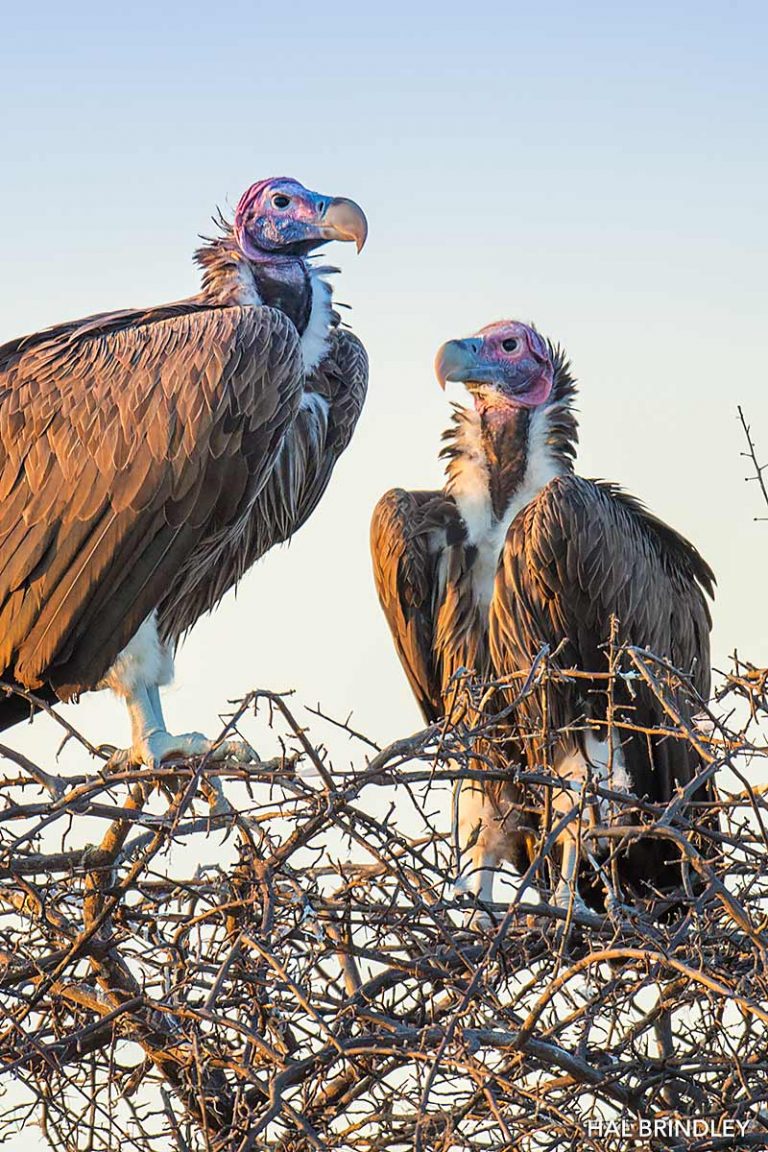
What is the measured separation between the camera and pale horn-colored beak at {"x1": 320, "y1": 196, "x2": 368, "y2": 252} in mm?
6715

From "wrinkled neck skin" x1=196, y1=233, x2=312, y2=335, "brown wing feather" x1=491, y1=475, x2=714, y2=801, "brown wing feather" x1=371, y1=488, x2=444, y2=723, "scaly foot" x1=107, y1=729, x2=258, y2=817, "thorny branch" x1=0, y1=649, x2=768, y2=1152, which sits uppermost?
"wrinkled neck skin" x1=196, y1=233, x2=312, y2=335

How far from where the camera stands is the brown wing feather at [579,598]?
6.85 m

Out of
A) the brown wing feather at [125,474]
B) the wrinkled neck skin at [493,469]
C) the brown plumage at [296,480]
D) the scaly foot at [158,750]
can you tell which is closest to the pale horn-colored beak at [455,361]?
the wrinkled neck skin at [493,469]

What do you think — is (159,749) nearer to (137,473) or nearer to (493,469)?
(137,473)

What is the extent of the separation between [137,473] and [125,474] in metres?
0.04

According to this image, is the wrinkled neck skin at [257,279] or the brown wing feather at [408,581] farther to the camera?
the brown wing feather at [408,581]

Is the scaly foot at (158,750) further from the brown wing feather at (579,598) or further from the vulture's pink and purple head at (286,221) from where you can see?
the vulture's pink and purple head at (286,221)

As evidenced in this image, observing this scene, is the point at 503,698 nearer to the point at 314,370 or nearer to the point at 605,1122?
the point at 314,370

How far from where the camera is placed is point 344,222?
6.79m

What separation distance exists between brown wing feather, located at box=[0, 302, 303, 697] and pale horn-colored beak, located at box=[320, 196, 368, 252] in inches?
25.1

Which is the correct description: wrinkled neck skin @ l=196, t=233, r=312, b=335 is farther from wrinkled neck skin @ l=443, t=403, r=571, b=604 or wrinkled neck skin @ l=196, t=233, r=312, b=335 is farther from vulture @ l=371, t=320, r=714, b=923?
wrinkled neck skin @ l=443, t=403, r=571, b=604

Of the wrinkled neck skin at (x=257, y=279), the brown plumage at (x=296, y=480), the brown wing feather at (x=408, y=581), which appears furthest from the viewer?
the brown wing feather at (x=408, y=581)

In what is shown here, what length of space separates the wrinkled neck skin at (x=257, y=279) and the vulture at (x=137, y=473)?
8 cm

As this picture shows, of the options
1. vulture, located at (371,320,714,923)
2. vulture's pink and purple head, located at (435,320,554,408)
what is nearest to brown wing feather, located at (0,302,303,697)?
vulture, located at (371,320,714,923)
